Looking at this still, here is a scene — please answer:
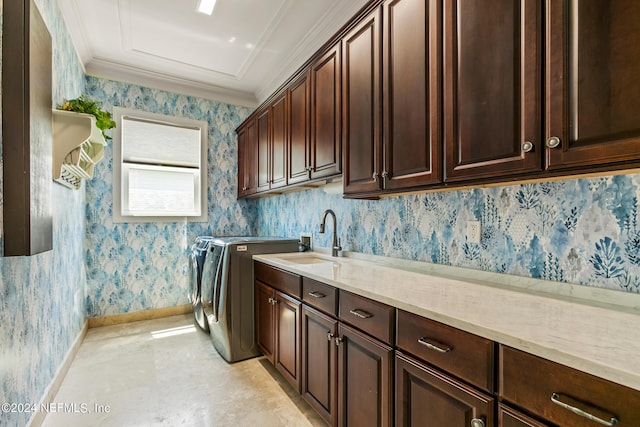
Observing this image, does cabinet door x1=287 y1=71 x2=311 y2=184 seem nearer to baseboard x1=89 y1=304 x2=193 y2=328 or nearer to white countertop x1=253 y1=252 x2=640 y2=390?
white countertop x1=253 y1=252 x2=640 y2=390

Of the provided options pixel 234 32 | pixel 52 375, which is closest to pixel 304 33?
pixel 234 32

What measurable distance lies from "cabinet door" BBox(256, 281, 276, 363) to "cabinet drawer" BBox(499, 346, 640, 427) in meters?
1.67

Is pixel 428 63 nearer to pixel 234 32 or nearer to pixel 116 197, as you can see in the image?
pixel 234 32

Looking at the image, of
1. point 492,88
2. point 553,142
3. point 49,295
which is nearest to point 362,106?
point 492,88

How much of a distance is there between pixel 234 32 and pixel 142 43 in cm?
95

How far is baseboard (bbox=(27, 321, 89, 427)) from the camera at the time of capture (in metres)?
1.69

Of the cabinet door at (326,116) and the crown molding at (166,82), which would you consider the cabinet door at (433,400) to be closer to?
the cabinet door at (326,116)

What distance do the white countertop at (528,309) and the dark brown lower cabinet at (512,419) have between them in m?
0.18

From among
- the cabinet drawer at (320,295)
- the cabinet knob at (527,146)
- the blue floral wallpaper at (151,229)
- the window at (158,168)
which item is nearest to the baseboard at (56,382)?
the blue floral wallpaper at (151,229)

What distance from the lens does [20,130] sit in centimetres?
130

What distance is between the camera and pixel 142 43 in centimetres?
295

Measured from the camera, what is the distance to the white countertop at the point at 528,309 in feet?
2.31

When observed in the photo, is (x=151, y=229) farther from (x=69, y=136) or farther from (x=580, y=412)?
(x=580, y=412)

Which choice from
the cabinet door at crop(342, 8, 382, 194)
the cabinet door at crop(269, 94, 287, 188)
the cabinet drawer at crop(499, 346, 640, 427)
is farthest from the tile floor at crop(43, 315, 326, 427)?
the cabinet door at crop(269, 94, 287, 188)
